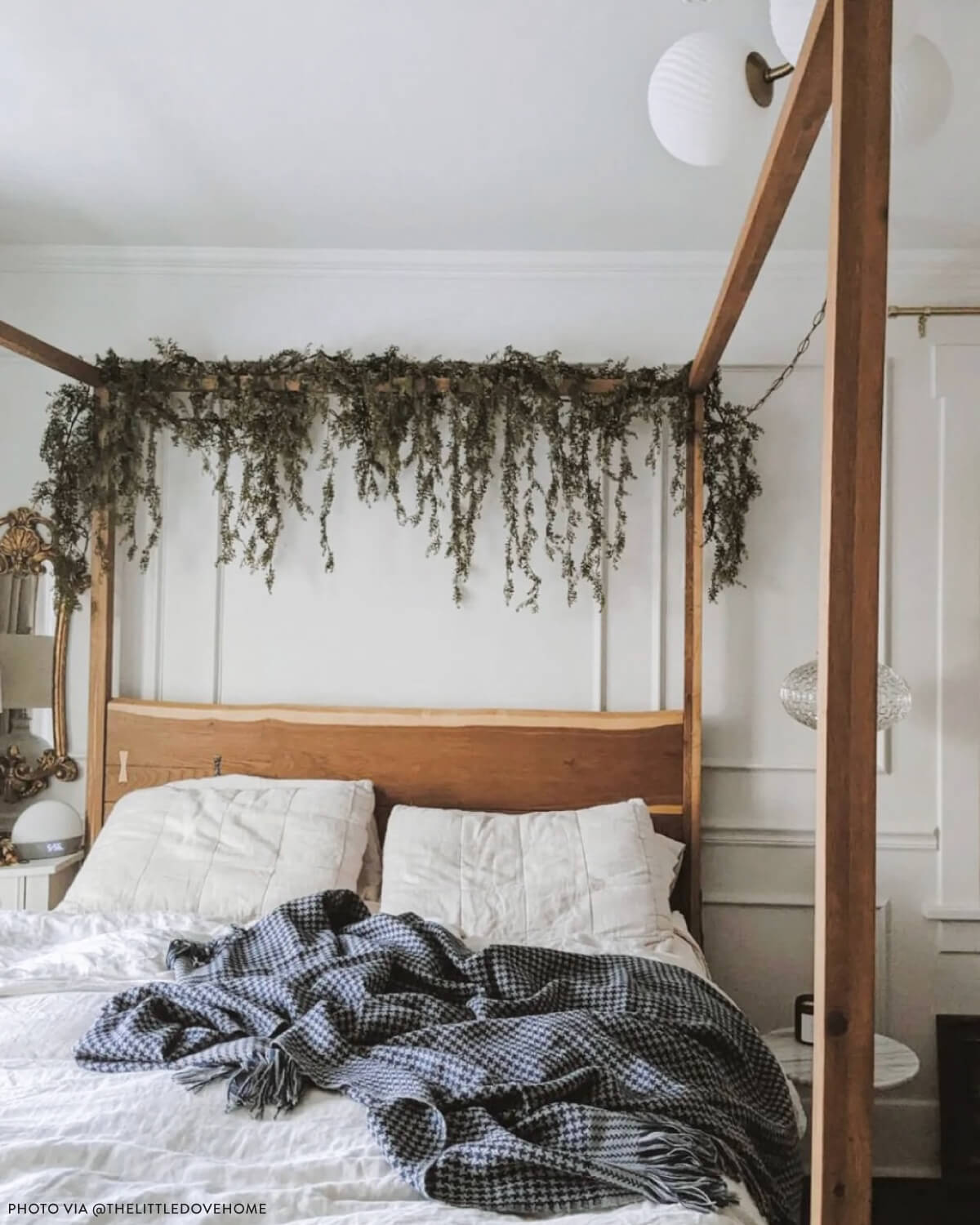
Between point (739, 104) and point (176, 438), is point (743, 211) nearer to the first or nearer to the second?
point (739, 104)

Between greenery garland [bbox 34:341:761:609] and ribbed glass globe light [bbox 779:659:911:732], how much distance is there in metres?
0.41

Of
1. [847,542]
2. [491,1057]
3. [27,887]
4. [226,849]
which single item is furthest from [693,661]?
[27,887]

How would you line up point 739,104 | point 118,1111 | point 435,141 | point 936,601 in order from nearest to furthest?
point 118,1111, point 739,104, point 435,141, point 936,601

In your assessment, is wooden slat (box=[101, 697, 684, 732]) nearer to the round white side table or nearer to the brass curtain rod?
the round white side table

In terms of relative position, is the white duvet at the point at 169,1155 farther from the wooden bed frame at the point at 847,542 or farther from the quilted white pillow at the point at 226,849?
the quilted white pillow at the point at 226,849

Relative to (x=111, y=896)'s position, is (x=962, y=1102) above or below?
below

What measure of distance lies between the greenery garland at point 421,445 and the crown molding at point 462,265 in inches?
11.7

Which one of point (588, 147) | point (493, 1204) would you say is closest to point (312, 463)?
point (588, 147)

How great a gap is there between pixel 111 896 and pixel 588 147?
2.23m

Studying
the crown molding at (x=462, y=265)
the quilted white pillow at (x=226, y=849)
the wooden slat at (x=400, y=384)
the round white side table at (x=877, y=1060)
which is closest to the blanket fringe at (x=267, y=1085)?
the quilted white pillow at (x=226, y=849)

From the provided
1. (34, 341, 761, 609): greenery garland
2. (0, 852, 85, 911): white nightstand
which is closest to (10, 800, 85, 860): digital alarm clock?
(0, 852, 85, 911): white nightstand

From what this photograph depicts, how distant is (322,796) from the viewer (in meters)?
2.93

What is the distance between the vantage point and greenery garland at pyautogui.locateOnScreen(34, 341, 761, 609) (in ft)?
10.2

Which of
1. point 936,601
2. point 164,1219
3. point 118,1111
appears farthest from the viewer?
point 936,601
